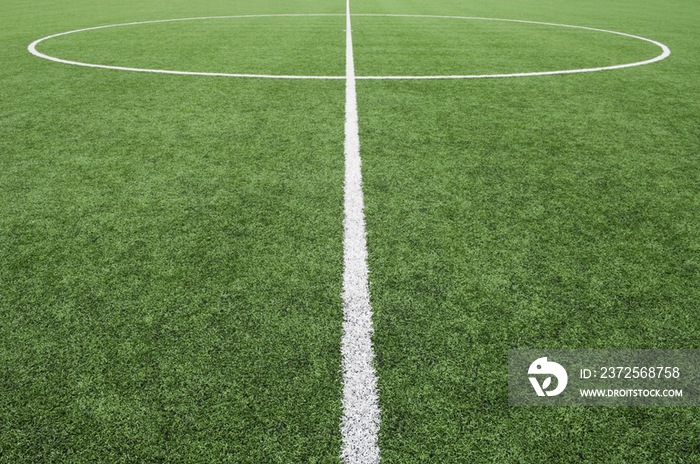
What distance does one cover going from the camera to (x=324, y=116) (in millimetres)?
4219

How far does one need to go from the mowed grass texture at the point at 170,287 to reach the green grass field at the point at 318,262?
11mm

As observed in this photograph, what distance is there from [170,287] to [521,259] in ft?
5.50

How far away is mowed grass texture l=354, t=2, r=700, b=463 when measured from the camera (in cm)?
146

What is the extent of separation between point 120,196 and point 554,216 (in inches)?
103

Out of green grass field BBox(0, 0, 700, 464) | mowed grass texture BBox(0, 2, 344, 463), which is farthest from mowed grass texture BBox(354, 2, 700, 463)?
mowed grass texture BBox(0, 2, 344, 463)

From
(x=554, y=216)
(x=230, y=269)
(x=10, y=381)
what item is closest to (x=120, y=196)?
(x=230, y=269)

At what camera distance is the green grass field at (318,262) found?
1.46 m

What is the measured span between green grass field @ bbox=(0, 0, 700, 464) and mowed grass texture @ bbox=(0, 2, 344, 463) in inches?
0.4

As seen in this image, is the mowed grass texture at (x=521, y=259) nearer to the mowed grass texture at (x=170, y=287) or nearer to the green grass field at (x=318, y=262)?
the green grass field at (x=318, y=262)

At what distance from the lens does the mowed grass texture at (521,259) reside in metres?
1.46

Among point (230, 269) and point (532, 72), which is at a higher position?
point (532, 72)

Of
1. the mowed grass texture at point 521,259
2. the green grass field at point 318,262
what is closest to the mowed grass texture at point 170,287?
the green grass field at point 318,262

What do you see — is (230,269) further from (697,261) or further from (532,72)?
(532,72)

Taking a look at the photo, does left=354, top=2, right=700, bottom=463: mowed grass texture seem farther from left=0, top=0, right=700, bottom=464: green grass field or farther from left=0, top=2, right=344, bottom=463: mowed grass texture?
left=0, top=2, right=344, bottom=463: mowed grass texture
